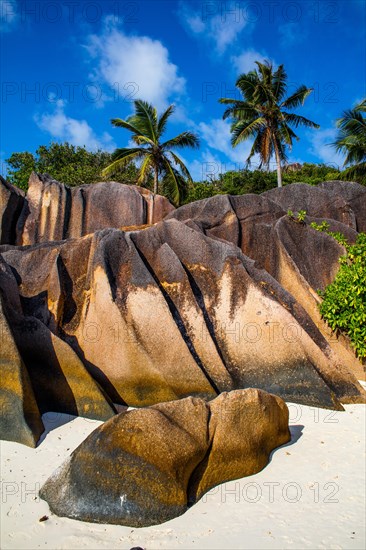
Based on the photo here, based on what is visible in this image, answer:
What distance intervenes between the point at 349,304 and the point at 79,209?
8.77m

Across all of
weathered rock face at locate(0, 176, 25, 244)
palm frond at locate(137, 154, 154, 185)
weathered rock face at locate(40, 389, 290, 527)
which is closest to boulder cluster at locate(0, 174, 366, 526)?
weathered rock face at locate(40, 389, 290, 527)

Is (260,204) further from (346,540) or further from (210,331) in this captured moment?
(346,540)

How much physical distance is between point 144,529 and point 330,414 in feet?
10.8

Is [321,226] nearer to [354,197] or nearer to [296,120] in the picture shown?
[354,197]

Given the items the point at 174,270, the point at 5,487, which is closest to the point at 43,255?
the point at 174,270

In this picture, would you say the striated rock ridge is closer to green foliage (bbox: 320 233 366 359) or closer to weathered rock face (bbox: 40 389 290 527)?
green foliage (bbox: 320 233 366 359)

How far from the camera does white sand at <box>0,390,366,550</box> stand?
3.31 metres

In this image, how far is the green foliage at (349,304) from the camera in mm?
7242

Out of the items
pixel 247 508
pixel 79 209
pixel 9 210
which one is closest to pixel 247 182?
pixel 79 209

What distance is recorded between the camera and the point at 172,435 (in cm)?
383

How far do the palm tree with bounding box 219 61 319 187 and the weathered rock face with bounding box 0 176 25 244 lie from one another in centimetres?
1073

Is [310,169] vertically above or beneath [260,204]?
above

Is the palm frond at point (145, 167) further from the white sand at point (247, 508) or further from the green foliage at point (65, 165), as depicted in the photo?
the white sand at point (247, 508)

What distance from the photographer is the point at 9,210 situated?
1222cm
